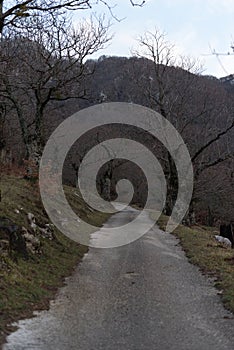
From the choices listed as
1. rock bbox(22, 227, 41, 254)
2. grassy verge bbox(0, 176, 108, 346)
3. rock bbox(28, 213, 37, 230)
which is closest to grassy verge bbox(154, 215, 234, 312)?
grassy verge bbox(0, 176, 108, 346)

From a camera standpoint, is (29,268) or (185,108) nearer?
(29,268)

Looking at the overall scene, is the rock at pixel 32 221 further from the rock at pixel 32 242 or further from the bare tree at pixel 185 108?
the bare tree at pixel 185 108

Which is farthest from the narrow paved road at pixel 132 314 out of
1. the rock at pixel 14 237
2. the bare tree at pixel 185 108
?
the bare tree at pixel 185 108

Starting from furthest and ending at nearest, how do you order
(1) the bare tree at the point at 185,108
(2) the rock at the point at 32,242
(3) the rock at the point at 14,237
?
(1) the bare tree at the point at 185,108 < (2) the rock at the point at 32,242 < (3) the rock at the point at 14,237

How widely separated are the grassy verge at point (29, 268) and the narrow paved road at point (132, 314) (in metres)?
0.30

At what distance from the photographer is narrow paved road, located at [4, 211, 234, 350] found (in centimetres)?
625

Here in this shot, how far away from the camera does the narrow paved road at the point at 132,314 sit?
246 inches

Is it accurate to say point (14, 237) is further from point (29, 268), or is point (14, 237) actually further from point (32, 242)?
point (32, 242)

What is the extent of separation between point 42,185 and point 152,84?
1346 cm

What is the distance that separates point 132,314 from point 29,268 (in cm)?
329

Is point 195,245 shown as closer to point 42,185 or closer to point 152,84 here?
point 42,185

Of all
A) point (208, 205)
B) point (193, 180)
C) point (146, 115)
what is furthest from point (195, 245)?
point (208, 205)

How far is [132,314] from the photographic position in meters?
7.69

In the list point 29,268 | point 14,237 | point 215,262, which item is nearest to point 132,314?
point 29,268
